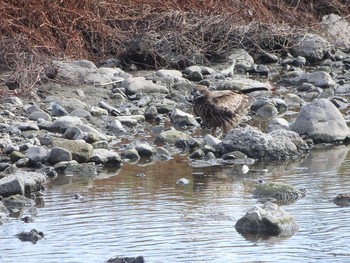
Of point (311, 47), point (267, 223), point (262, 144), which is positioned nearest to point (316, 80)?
point (311, 47)

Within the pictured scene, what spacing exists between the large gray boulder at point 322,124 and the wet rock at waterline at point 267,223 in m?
3.14

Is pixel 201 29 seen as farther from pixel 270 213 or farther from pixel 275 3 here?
pixel 270 213

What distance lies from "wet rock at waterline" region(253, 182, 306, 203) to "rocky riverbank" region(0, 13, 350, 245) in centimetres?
128

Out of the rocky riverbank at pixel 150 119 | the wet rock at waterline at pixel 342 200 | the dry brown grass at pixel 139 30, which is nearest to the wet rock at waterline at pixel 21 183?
the rocky riverbank at pixel 150 119

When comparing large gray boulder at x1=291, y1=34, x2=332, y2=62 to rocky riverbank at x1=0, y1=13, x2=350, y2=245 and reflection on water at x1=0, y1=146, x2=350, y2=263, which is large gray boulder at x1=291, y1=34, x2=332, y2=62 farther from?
reflection on water at x1=0, y1=146, x2=350, y2=263

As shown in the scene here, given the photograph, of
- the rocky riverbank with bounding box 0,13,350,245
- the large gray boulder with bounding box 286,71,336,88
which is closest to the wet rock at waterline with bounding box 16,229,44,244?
the rocky riverbank with bounding box 0,13,350,245

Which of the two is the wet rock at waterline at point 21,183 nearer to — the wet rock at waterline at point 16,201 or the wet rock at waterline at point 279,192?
the wet rock at waterline at point 16,201

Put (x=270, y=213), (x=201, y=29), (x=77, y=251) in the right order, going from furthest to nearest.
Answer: (x=201, y=29)
(x=270, y=213)
(x=77, y=251)

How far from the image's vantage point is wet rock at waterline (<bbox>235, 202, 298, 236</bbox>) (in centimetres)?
550

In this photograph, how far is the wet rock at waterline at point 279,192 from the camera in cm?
643

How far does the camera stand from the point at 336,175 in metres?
7.34

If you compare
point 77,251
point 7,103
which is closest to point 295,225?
point 77,251

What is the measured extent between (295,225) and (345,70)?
27.2ft

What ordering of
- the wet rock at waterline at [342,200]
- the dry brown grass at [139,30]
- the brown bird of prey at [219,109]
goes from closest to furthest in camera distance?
1. the wet rock at waterline at [342,200]
2. the brown bird of prey at [219,109]
3. the dry brown grass at [139,30]
